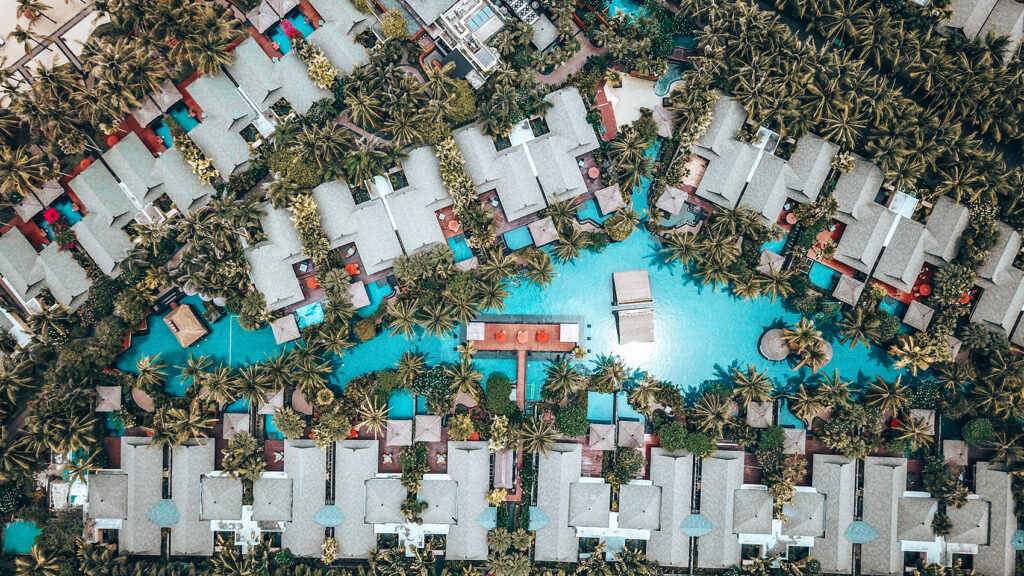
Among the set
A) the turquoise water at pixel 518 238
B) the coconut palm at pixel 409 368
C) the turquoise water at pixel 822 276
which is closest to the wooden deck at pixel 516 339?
the coconut palm at pixel 409 368

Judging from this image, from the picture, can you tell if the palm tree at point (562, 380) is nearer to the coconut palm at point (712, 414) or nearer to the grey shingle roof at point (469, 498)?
the grey shingle roof at point (469, 498)

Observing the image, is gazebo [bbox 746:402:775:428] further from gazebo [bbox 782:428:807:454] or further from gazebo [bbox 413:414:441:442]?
gazebo [bbox 413:414:441:442]

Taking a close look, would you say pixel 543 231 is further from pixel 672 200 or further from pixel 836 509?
pixel 836 509

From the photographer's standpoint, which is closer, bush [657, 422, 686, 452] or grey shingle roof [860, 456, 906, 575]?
bush [657, 422, 686, 452]

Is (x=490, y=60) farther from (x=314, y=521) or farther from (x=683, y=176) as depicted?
(x=314, y=521)

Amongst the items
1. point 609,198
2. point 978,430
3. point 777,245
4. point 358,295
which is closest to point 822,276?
point 777,245

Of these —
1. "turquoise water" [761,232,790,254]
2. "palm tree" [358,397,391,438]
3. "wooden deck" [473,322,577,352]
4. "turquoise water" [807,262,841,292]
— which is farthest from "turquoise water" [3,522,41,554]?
"turquoise water" [807,262,841,292]
